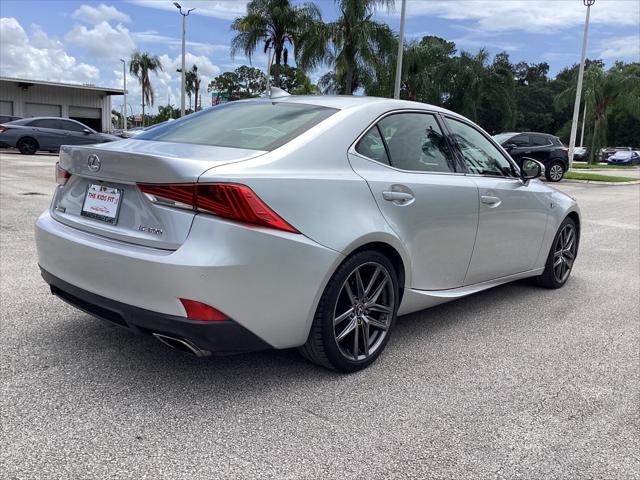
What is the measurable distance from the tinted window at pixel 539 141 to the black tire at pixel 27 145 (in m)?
18.2

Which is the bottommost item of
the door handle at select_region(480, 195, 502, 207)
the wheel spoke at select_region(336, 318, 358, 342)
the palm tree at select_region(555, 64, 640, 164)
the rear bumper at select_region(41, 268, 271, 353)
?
the wheel spoke at select_region(336, 318, 358, 342)

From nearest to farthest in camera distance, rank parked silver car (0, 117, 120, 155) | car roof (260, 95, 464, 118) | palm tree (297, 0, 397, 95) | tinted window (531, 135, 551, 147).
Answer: car roof (260, 95, 464, 118)
tinted window (531, 135, 551, 147)
parked silver car (0, 117, 120, 155)
palm tree (297, 0, 397, 95)

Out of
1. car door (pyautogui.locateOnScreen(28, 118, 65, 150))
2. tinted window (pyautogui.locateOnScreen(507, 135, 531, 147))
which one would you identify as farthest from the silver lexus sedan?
car door (pyautogui.locateOnScreen(28, 118, 65, 150))

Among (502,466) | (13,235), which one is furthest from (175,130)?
(13,235)

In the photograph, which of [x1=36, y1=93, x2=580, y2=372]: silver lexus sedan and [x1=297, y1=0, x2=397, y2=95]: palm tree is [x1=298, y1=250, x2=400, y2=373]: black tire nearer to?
[x1=36, y1=93, x2=580, y2=372]: silver lexus sedan

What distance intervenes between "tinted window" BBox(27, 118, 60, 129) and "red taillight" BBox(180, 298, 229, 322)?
71.5 feet

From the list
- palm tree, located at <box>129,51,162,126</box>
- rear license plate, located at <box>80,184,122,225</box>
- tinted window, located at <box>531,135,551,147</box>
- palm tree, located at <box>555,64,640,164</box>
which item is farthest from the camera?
palm tree, located at <box>129,51,162,126</box>

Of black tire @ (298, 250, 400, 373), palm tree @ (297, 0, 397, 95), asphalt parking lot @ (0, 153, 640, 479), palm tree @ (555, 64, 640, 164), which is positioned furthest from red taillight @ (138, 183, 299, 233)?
palm tree @ (555, 64, 640, 164)

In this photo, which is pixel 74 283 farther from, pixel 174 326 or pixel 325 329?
pixel 325 329

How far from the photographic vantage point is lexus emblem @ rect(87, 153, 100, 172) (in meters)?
2.97

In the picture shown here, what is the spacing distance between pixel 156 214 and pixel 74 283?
66 centimetres

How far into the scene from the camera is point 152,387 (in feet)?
9.82

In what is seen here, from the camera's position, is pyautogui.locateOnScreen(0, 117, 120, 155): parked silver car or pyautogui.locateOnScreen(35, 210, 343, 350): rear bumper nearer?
pyautogui.locateOnScreen(35, 210, 343, 350): rear bumper

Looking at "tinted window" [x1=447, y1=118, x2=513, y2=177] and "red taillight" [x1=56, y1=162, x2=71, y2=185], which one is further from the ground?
"tinted window" [x1=447, y1=118, x2=513, y2=177]
